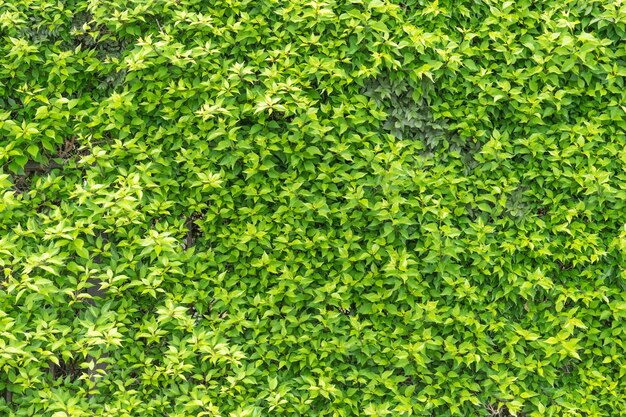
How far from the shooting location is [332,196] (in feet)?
13.3

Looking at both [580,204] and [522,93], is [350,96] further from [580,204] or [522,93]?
[580,204]

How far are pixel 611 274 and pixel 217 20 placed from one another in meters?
3.07

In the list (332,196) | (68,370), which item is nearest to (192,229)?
(332,196)

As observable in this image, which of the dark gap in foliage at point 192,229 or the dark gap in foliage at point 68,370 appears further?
the dark gap in foliage at point 192,229

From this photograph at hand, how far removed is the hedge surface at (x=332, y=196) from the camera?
156 inches

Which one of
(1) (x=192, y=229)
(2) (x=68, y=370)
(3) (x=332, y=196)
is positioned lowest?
(2) (x=68, y=370)

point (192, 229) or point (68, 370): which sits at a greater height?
point (192, 229)

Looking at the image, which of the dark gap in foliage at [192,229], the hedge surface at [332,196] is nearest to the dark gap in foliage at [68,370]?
the hedge surface at [332,196]

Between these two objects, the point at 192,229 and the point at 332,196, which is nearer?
the point at 332,196

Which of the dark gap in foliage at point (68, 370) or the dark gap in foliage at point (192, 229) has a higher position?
the dark gap in foliage at point (192, 229)

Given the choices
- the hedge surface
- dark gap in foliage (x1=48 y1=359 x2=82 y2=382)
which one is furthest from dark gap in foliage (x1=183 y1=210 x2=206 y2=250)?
dark gap in foliage (x1=48 y1=359 x2=82 y2=382)

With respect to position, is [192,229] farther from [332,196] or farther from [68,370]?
[68,370]

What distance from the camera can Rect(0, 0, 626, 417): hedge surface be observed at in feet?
13.0

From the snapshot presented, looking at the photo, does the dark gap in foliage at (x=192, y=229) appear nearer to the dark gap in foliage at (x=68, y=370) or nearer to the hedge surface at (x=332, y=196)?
the hedge surface at (x=332, y=196)
